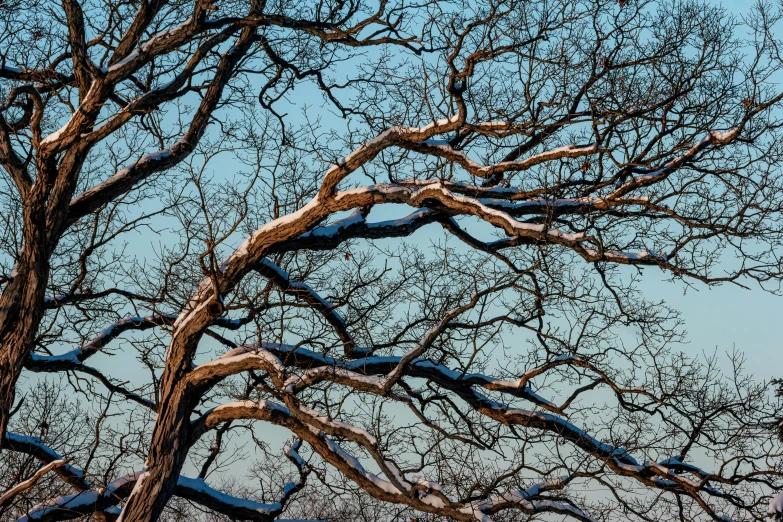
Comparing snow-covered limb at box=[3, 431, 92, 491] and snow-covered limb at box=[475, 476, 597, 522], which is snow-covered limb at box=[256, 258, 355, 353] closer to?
snow-covered limb at box=[475, 476, 597, 522]

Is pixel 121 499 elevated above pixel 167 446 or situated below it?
below

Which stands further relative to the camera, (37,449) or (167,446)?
(37,449)

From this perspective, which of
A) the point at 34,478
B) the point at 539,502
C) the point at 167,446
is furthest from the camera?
the point at 539,502

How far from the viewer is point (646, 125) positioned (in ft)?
28.5

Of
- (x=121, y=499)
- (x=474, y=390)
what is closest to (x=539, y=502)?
(x=474, y=390)

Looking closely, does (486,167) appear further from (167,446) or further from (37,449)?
(37,449)

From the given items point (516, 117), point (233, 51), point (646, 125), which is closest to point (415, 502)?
point (516, 117)

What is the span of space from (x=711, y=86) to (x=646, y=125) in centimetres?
101

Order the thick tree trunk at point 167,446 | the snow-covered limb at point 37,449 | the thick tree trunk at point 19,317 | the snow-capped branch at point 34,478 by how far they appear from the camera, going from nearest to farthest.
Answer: the snow-capped branch at point 34,478, the thick tree trunk at point 167,446, the thick tree trunk at point 19,317, the snow-covered limb at point 37,449

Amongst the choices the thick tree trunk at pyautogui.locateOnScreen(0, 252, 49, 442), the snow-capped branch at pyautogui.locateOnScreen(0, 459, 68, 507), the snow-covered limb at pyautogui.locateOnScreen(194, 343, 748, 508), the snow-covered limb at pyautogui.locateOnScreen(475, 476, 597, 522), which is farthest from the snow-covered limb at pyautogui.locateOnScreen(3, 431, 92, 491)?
the snow-covered limb at pyautogui.locateOnScreen(475, 476, 597, 522)

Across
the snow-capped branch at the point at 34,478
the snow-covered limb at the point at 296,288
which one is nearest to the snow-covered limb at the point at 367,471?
the snow-covered limb at the point at 296,288

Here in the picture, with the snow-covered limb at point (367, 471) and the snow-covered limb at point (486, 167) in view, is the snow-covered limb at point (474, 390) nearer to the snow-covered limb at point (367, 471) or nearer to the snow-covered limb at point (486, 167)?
the snow-covered limb at point (367, 471)

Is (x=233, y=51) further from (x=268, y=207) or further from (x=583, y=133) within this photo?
(x=583, y=133)

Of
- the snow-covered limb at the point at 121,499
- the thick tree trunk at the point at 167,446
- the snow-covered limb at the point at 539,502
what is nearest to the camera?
the thick tree trunk at the point at 167,446
